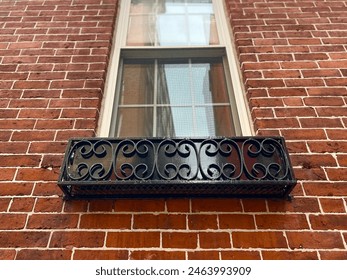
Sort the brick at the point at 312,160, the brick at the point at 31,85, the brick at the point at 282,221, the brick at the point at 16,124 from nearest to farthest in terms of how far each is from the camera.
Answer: the brick at the point at 282,221 → the brick at the point at 312,160 → the brick at the point at 16,124 → the brick at the point at 31,85

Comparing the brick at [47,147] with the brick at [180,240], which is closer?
the brick at [180,240]

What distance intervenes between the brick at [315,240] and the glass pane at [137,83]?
133cm

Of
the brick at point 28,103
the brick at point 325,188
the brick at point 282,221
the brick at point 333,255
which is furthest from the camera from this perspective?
the brick at point 28,103

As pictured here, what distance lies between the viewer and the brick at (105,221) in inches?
62.6

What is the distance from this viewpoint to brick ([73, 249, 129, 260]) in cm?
149

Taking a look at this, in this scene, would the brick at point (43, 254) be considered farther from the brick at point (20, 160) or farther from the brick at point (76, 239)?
the brick at point (20, 160)

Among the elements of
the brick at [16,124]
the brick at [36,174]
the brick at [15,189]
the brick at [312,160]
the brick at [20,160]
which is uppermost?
the brick at [16,124]

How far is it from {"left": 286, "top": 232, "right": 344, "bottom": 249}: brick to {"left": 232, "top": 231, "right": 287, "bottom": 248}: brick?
0.15 ft

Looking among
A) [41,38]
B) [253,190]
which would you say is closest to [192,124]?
[253,190]

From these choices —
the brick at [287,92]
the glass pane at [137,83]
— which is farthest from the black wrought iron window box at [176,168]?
the glass pane at [137,83]

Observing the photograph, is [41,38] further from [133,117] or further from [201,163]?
[201,163]

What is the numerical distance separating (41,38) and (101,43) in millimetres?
497

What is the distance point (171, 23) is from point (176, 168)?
6.12 feet
